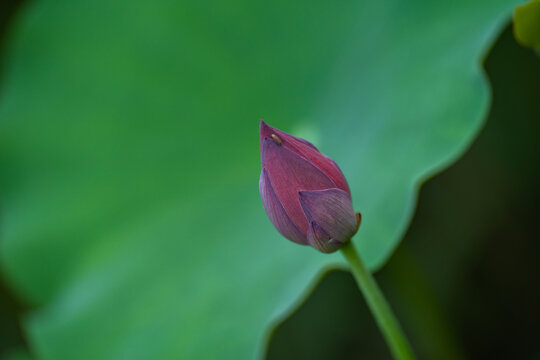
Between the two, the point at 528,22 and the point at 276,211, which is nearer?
the point at 276,211

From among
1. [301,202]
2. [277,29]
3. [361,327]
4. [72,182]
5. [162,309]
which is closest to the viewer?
[301,202]

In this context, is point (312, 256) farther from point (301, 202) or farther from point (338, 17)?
point (338, 17)

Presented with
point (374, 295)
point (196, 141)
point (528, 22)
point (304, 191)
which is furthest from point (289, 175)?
point (196, 141)

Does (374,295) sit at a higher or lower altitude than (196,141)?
lower

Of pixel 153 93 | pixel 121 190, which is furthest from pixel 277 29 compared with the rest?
pixel 121 190

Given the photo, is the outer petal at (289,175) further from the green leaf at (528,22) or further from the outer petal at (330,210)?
the green leaf at (528,22)

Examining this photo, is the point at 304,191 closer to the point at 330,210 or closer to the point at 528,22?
the point at 330,210

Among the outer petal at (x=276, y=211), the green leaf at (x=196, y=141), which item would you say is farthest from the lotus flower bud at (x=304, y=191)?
the green leaf at (x=196, y=141)
